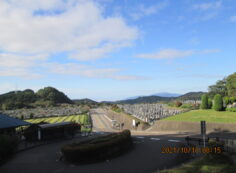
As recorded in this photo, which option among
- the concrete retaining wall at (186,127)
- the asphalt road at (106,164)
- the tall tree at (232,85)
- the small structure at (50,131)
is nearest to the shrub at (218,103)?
the concrete retaining wall at (186,127)

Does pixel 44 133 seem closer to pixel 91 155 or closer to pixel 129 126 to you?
pixel 91 155

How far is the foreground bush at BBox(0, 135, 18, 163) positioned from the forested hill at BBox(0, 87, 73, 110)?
221ft

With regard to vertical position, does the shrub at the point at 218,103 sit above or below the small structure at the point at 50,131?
above

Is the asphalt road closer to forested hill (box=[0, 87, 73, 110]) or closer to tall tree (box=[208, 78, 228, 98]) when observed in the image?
tall tree (box=[208, 78, 228, 98])

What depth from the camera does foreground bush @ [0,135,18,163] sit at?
572 inches

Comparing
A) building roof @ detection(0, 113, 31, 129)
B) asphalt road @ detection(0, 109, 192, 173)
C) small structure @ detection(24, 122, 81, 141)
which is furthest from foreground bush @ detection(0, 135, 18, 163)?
small structure @ detection(24, 122, 81, 141)

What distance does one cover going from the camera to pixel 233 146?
1273 centimetres

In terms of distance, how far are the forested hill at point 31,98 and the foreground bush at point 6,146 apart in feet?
221

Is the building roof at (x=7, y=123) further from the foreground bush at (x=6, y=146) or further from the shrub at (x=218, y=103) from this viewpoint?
the shrub at (x=218, y=103)

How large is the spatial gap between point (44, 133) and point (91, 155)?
10.2m

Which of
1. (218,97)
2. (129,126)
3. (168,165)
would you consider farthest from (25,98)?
(168,165)

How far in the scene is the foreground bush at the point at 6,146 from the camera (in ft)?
47.6

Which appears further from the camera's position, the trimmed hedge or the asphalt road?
the trimmed hedge

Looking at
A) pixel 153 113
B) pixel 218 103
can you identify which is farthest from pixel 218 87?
pixel 218 103
